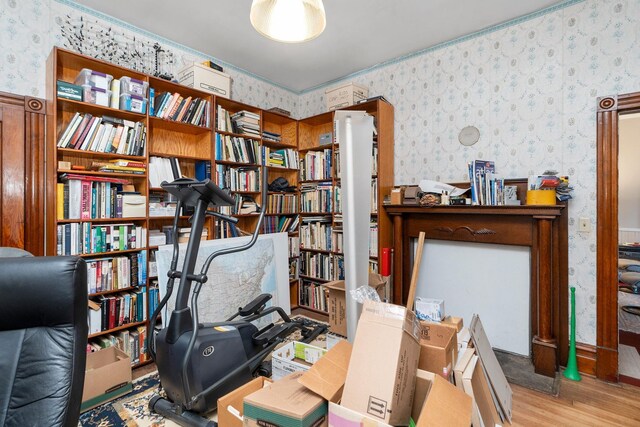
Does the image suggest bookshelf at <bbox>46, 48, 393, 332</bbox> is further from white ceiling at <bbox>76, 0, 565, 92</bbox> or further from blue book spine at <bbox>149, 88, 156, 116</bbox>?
white ceiling at <bbox>76, 0, 565, 92</bbox>

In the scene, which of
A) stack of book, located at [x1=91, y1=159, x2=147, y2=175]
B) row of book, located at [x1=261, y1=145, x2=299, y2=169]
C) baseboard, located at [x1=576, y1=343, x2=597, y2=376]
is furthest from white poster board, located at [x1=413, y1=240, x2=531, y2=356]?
stack of book, located at [x1=91, y1=159, x2=147, y2=175]

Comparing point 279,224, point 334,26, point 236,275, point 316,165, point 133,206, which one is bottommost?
point 236,275

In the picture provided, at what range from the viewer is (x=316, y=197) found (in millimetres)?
3654

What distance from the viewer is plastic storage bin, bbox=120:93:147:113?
238cm

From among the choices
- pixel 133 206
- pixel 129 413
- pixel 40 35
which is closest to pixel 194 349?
pixel 129 413

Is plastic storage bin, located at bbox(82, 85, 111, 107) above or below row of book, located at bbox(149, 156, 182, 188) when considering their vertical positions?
above

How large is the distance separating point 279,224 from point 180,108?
1612mm

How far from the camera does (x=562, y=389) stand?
2135mm

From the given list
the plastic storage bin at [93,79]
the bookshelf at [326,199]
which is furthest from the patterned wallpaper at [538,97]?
the plastic storage bin at [93,79]

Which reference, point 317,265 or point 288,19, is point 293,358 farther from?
point 288,19

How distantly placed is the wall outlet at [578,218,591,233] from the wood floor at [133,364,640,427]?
1071 mm

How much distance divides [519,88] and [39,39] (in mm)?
3678

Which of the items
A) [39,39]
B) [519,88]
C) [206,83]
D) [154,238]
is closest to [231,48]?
[206,83]

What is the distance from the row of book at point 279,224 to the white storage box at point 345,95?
136 cm
